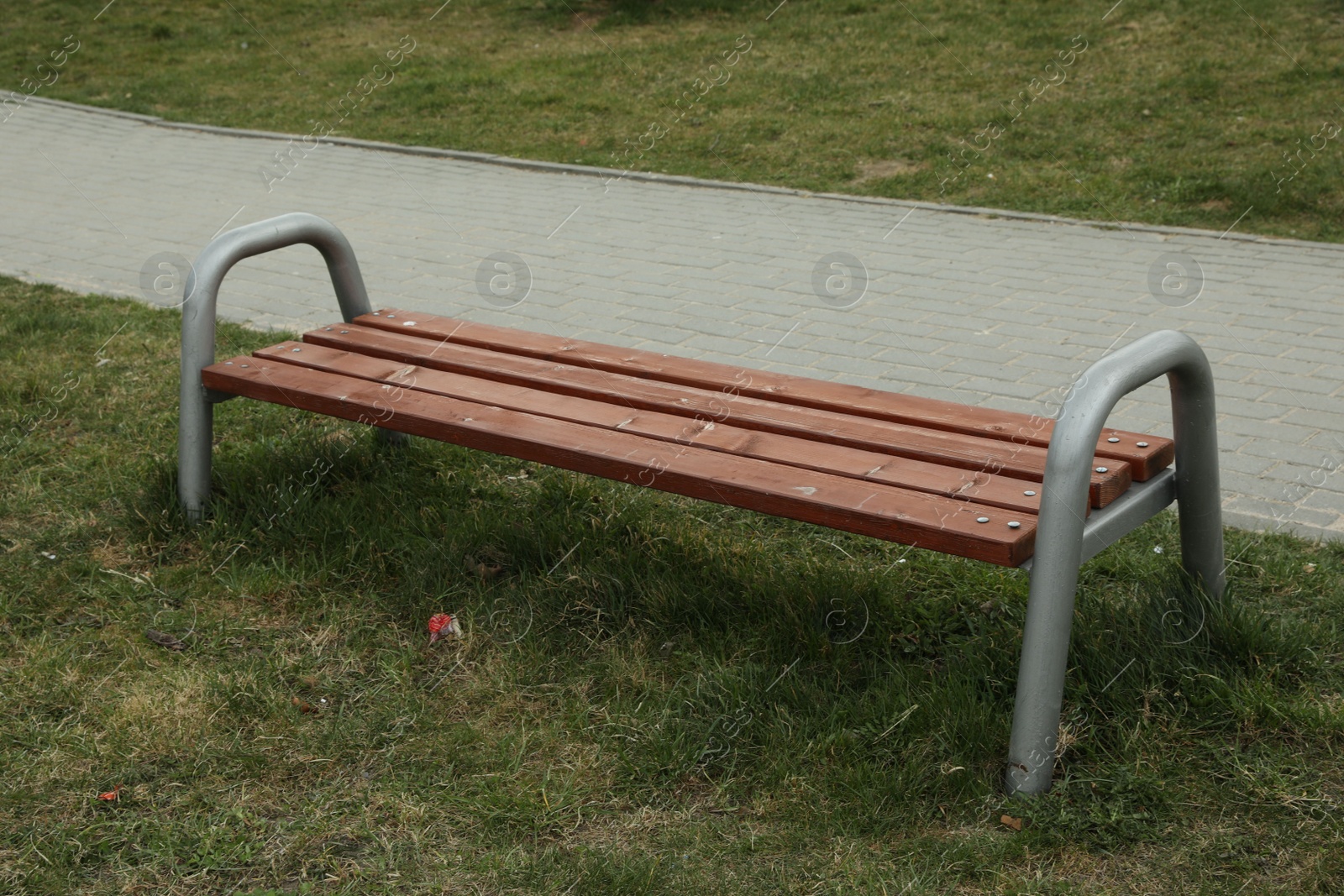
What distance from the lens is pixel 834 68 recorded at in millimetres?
11562

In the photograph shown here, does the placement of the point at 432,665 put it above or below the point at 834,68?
above

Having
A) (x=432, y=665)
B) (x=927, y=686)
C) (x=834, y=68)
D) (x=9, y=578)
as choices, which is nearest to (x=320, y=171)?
(x=834, y=68)

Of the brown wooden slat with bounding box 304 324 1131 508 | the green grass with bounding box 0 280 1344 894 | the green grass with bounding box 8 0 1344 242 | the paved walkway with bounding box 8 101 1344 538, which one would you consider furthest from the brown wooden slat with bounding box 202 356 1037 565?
the green grass with bounding box 8 0 1344 242

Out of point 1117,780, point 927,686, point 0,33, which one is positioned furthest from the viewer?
point 0,33

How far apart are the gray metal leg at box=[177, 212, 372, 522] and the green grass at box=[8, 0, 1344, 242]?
5.23 meters

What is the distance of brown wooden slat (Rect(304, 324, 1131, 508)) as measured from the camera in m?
2.99

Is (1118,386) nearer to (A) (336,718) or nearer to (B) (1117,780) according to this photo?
(B) (1117,780)

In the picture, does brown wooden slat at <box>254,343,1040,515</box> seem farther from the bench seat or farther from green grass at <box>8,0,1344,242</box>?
green grass at <box>8,0,1344,242</box>

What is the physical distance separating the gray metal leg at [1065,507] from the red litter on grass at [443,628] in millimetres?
1383

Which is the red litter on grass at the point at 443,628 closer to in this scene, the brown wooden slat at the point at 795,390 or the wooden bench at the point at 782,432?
the wooden bench at the point at 782,432

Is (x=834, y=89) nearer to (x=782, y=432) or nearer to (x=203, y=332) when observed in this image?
(x=203, y=332)

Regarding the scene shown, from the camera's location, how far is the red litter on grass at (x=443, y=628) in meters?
3.38

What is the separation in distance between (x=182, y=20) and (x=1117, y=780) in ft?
52.1

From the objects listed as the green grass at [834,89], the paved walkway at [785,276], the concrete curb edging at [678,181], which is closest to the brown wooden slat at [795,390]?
the paved walkway at [785,276]
